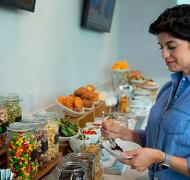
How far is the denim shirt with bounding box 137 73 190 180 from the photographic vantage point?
1.13 metres

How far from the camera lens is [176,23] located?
1.12 meters

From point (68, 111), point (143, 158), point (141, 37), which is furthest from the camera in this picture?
point (141, 37)

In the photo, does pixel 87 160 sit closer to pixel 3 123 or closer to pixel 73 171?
pixel 73 171

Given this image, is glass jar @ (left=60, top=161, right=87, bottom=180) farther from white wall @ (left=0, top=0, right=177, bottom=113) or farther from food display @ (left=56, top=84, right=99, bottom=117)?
food display @ (left=56, top=84, right=99, bottom=117)

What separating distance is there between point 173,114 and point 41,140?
1.53ft

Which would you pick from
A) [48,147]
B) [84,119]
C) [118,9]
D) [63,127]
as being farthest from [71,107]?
[118,9]

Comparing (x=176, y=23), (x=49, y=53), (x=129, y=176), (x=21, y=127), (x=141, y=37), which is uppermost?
(x=141, y=37)

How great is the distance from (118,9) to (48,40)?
2.33m

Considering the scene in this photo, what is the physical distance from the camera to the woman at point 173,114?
107 centimetres

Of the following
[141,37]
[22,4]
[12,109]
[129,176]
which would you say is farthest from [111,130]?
[141,37]

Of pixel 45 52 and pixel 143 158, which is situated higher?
pixel 45 52

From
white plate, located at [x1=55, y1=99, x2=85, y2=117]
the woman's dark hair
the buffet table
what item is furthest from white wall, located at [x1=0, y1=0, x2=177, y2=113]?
the woman's dark hair

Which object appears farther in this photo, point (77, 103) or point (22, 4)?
point (77, 103)

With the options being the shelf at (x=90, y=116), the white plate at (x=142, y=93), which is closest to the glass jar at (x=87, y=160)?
the shelf at (x=90, y=116)
